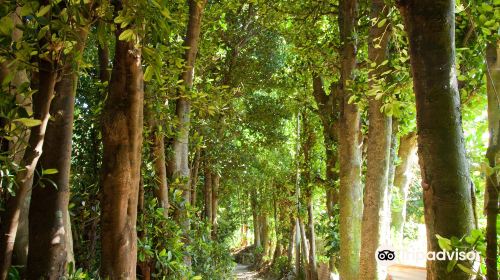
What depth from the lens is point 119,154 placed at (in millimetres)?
3154

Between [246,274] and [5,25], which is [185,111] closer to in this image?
[5,25]

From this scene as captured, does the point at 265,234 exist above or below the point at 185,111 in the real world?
below

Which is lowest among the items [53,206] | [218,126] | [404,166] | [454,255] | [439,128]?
[454,255]

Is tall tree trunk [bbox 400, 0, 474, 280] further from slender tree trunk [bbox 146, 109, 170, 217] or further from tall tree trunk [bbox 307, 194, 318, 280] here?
tall tree trunk [bbox 307, 194, 318, 280]

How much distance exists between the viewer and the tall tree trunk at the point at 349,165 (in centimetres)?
605

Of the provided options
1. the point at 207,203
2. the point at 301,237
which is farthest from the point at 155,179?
the point at 301,237

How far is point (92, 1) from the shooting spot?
2.26 meters

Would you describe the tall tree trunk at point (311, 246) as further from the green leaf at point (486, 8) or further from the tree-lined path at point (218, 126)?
the green leaf at point (486, 8)

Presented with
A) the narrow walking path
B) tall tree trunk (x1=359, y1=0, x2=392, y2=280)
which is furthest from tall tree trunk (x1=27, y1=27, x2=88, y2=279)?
the narrow walking path

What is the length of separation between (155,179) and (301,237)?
10.4m

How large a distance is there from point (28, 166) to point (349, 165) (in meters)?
5.03

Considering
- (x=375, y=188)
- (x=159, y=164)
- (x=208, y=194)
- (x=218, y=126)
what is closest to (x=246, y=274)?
(x=208, y=194)

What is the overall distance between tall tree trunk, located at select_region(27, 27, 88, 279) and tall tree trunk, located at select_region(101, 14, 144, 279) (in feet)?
1.34

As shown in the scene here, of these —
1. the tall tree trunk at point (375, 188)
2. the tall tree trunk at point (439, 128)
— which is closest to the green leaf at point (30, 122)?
the tall tree trunk at point (439, 128)
